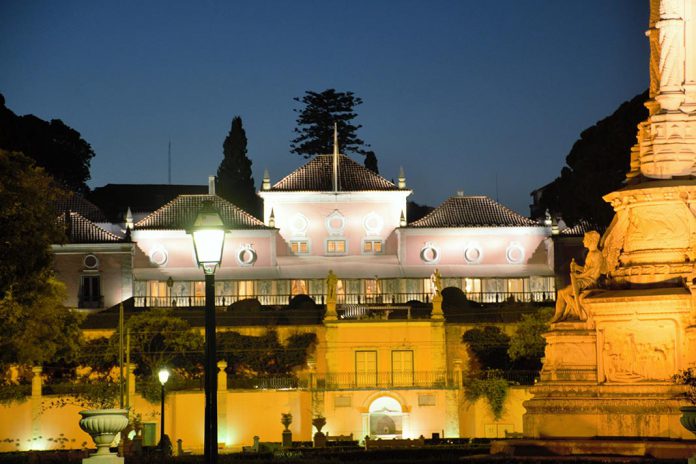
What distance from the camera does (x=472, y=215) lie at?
81125mm

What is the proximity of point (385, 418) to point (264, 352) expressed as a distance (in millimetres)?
7060

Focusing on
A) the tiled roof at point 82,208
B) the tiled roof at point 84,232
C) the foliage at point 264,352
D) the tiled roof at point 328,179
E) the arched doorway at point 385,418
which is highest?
the tiled roof at point 328,179

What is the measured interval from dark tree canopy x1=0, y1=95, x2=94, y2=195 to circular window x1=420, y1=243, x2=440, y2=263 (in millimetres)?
21131

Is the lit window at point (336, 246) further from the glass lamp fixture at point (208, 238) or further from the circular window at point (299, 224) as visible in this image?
the glass lamp fixture at point (208, 238)

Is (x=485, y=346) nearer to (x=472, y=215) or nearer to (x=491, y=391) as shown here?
(x=491, y=391)

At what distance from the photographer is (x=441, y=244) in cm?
8056

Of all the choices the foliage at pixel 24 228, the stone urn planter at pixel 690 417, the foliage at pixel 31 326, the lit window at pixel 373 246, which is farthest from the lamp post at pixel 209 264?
the lit window at pixel 373 246

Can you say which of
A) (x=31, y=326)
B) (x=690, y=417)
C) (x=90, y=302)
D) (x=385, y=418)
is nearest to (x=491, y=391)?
(x=385, y=418)

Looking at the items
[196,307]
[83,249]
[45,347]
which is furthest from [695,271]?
[83,249]

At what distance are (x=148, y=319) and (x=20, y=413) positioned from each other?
29.4ft

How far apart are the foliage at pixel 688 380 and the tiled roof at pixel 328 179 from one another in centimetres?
5476

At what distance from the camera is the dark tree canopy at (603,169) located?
178ft

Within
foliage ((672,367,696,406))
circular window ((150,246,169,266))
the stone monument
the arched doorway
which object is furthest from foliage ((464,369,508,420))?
foliage ((672,367,696,406))

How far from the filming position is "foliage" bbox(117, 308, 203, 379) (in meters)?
61.7
